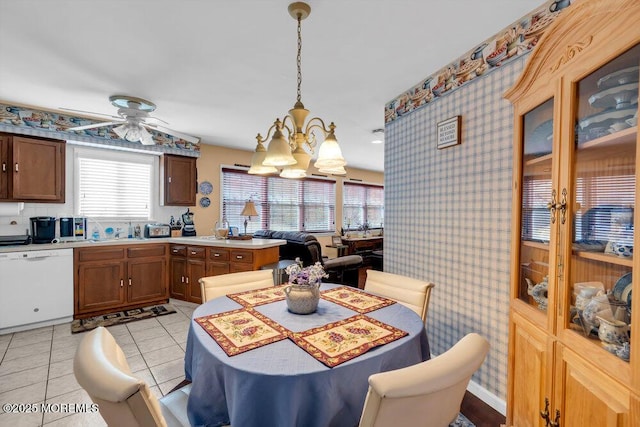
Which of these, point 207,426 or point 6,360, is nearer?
point 207,426

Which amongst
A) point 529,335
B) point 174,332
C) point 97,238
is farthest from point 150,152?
point 529,335

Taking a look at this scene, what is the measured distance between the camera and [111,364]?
2.84 ft

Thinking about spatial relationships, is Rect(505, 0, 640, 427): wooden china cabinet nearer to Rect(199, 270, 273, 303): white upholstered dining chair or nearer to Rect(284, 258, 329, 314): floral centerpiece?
Rect(284, 258, 329, 314): floral centerpiece

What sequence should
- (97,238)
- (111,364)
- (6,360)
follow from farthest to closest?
(97,238) → (6,360) → (111,364)

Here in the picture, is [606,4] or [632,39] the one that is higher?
[606,4]

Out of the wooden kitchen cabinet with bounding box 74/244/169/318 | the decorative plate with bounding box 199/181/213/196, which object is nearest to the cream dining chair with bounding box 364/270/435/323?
the wooden kitchen cabinet with bounding box 74/244/169/318

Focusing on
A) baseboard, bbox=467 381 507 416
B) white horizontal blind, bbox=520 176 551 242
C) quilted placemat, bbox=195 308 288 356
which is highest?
white horizontal blind, bbox=520 176 551 242

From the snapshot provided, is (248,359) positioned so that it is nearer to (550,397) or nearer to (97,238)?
(550,397)

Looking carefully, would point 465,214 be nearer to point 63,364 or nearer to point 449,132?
point 449,132

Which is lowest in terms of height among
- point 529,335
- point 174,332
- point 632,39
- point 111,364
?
point 174,332

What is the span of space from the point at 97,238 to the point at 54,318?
1.08 m

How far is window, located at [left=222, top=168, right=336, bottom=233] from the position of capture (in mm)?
5505

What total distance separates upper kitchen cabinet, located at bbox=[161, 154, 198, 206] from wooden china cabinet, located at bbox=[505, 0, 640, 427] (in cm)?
446

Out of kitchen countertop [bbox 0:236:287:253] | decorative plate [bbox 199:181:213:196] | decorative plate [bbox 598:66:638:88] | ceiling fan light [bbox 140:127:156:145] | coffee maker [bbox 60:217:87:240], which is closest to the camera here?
decorative plate [bbox 598:66:638:88]
